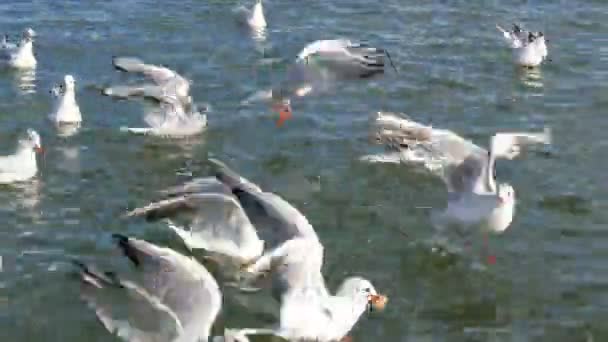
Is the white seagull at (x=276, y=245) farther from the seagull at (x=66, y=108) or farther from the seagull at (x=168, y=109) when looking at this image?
the seagull at (x=66, y=108)

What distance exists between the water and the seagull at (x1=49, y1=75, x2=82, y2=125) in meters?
0.28

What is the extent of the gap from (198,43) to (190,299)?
11.1 meters

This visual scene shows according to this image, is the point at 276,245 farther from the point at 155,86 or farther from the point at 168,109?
the point at 155,86

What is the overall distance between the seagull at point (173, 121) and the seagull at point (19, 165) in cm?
194

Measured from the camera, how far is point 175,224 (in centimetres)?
1404

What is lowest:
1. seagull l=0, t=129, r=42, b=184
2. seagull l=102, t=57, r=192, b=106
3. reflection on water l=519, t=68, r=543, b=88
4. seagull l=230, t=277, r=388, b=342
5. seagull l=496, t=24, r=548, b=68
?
seagull l=0, t=129, r=42, b=184

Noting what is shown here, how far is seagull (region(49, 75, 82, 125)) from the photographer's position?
58.0 ft

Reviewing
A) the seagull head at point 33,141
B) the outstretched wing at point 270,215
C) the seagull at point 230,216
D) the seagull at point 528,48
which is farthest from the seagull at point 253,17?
the outstretched wing at point 270,215

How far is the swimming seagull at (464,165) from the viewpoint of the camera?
13781 mm

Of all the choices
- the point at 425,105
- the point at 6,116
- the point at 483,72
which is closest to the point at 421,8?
the point at 483,72

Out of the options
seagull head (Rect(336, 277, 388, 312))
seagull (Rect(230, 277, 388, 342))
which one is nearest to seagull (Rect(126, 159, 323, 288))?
seagull head (Rect(336, 277, 388, 312))

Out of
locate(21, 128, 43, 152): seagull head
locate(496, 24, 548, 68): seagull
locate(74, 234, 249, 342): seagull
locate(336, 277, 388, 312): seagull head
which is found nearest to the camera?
locate(74, 234, 249, 342): seagull

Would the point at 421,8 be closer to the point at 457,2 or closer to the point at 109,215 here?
the point at 457,2

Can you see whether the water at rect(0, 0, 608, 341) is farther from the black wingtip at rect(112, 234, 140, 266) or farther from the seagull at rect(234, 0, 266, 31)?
the black wingtip at rect(112, 234, 140, 266)
